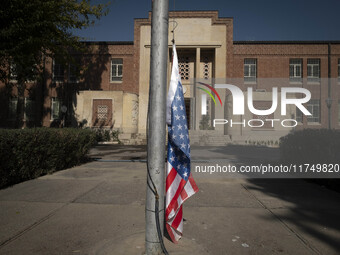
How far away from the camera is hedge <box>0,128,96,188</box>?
545 cm

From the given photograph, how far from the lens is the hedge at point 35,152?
545 cm

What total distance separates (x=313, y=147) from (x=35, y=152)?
24.8ft

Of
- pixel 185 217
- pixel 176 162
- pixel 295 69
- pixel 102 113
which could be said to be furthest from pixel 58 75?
pixel 176 162

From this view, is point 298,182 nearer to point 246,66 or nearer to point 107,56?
point 246,66

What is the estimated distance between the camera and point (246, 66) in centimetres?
2789

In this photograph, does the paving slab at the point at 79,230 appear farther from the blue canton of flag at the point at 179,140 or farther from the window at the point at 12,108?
the window at the point at 12,108

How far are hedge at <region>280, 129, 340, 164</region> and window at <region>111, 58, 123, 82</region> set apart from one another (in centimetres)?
2347

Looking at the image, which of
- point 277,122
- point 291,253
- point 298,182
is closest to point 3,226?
point 291,253

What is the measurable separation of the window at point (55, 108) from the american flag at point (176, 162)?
28.2 meters

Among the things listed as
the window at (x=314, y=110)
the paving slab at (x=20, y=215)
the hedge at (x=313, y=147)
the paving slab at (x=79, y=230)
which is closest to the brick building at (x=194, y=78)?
the window at (x=314, y=110)

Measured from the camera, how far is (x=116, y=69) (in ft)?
94.1

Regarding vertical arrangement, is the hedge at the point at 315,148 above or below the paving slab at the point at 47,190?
above

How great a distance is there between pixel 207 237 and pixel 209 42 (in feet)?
84.5

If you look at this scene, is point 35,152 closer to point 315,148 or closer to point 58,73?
point 315,148
